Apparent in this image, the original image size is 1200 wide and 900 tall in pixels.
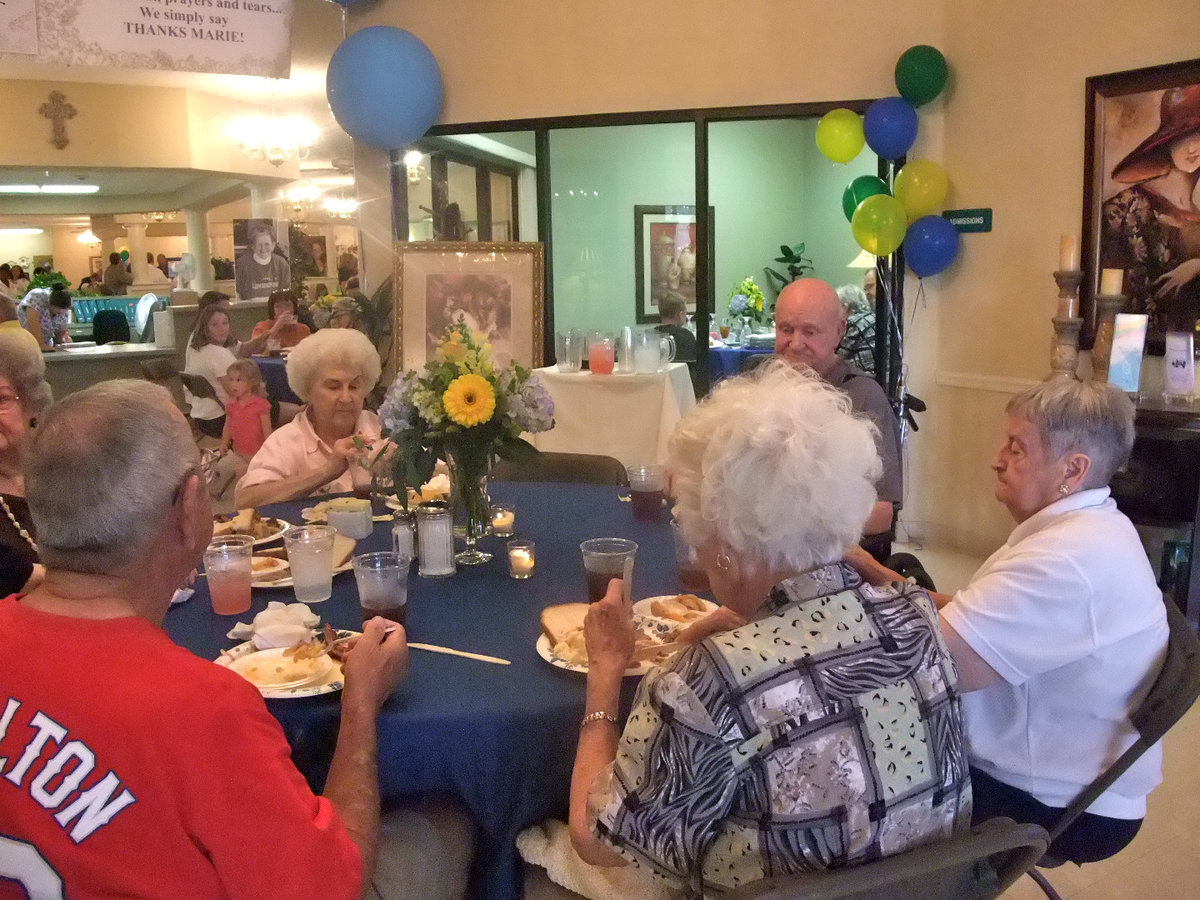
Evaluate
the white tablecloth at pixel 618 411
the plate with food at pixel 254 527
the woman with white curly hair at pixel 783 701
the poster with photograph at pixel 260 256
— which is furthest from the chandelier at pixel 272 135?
the woman with white curly hair at pixel 783 701

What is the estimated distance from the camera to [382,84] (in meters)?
5.36

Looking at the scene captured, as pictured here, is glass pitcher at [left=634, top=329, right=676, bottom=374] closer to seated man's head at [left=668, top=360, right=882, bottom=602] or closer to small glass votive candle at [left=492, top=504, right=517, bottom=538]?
small glass votive candle at [left=492, top=504, right=517, bottom=538]

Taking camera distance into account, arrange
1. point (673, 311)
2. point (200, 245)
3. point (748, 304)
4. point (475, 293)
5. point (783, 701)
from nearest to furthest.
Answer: point (783, 701) → point (475, 293) → point (673, 311) → point (748, 304) → point (200, 245)

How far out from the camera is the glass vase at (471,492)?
2.15 meters

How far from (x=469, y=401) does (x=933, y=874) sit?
130cm

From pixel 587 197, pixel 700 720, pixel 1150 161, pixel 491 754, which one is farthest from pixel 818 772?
pixel 587 197

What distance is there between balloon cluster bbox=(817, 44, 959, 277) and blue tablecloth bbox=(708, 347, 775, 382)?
199 cm

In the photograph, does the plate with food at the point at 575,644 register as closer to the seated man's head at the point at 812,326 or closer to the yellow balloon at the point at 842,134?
the seated man's head at the point at 812,326

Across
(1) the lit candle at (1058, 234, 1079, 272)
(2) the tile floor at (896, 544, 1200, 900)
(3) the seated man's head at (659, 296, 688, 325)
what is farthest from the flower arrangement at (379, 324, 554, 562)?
(3) the seated man's head at (659, 296, 688, 325)

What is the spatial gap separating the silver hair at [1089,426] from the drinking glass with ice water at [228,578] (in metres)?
1.51

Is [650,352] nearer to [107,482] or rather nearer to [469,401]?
[469,401]

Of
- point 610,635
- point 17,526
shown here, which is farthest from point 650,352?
point 610,635

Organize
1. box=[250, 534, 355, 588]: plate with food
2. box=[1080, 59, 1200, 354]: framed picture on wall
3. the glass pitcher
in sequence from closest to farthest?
box=[250, 534, 355, 588]: plate with food
box=[1080, 59, 1200, 354]: framed picture on wall
the glass pitcher

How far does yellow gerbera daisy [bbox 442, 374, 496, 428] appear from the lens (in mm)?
2045
